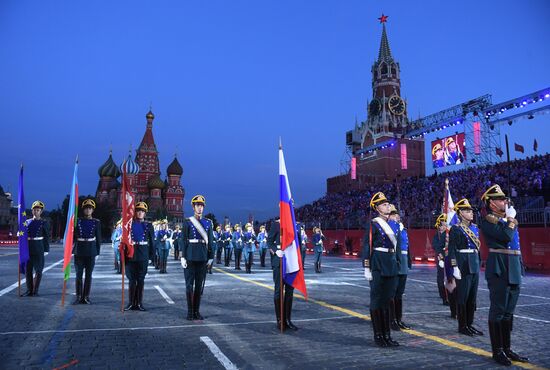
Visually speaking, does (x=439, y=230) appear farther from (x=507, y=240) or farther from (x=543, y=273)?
(x=543, y=273)

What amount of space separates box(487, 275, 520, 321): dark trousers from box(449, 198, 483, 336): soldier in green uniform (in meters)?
1.44

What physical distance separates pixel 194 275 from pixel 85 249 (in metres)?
3.42

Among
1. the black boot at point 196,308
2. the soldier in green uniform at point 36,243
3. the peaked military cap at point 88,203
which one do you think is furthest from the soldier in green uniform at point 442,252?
the soldier in green uniform at point 36,243

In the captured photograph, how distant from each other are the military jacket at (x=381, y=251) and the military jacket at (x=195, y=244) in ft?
11.0

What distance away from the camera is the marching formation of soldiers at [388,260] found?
5.36m

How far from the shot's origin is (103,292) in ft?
36.9

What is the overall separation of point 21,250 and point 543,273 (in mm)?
19411

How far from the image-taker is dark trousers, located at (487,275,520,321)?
5281 millimetres

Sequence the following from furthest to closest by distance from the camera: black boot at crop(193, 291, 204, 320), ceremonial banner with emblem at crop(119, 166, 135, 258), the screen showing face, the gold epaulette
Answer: the screen showing face
ceremonial banner with emblem at crop(119, 166, 135, 258)
black boot at crop(193, 291, 204, 320)
the gold epaulette

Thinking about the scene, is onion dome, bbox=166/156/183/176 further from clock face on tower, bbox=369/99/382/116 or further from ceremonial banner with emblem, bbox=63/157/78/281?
ceremonial banner with emblem, bbox=63/157/78/281

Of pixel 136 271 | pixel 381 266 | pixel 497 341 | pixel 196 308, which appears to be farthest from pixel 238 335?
pixel 497 341

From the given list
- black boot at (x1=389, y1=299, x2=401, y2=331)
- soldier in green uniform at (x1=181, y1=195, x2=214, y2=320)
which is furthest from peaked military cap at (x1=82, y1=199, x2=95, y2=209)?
black boot at (x1=389, y1=299, x2=401, y2=331)

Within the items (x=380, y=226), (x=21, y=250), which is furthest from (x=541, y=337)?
(x=21, y=250)

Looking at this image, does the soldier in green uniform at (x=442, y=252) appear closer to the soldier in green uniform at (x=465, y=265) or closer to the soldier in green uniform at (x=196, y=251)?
the soldier in green uniform at (x=465, y=265)
